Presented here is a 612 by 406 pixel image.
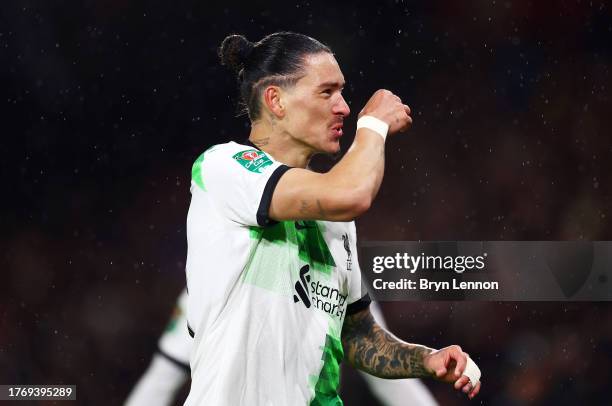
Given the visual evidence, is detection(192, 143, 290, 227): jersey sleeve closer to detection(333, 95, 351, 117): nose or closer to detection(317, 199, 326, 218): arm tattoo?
detection(317, 199, 326, 218): arm tattoo

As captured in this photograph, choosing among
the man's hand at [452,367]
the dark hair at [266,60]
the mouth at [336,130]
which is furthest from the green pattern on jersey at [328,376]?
the dark hair at [266,60]

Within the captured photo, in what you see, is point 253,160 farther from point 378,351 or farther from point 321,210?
point 378,351

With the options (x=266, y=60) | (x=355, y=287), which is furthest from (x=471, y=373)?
(x=266, y=60)

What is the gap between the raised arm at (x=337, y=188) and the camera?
A: 5.52 feet

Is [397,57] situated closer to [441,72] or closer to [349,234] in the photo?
[441,72]

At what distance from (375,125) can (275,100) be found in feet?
1.13

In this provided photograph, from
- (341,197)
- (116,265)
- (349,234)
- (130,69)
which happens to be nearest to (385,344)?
(349,234)

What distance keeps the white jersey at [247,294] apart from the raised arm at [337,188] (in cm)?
4

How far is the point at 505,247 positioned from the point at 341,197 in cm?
202

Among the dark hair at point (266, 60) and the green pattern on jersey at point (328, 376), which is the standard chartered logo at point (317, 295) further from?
the dark hair at point (266, 60)

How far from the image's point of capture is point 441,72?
358 centimetres

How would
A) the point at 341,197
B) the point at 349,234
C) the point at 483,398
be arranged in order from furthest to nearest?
the point at 483,398 < the point at 349,234 < the point at 341,197

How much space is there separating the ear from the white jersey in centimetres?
21

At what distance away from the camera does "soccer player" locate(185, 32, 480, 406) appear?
1747mm
